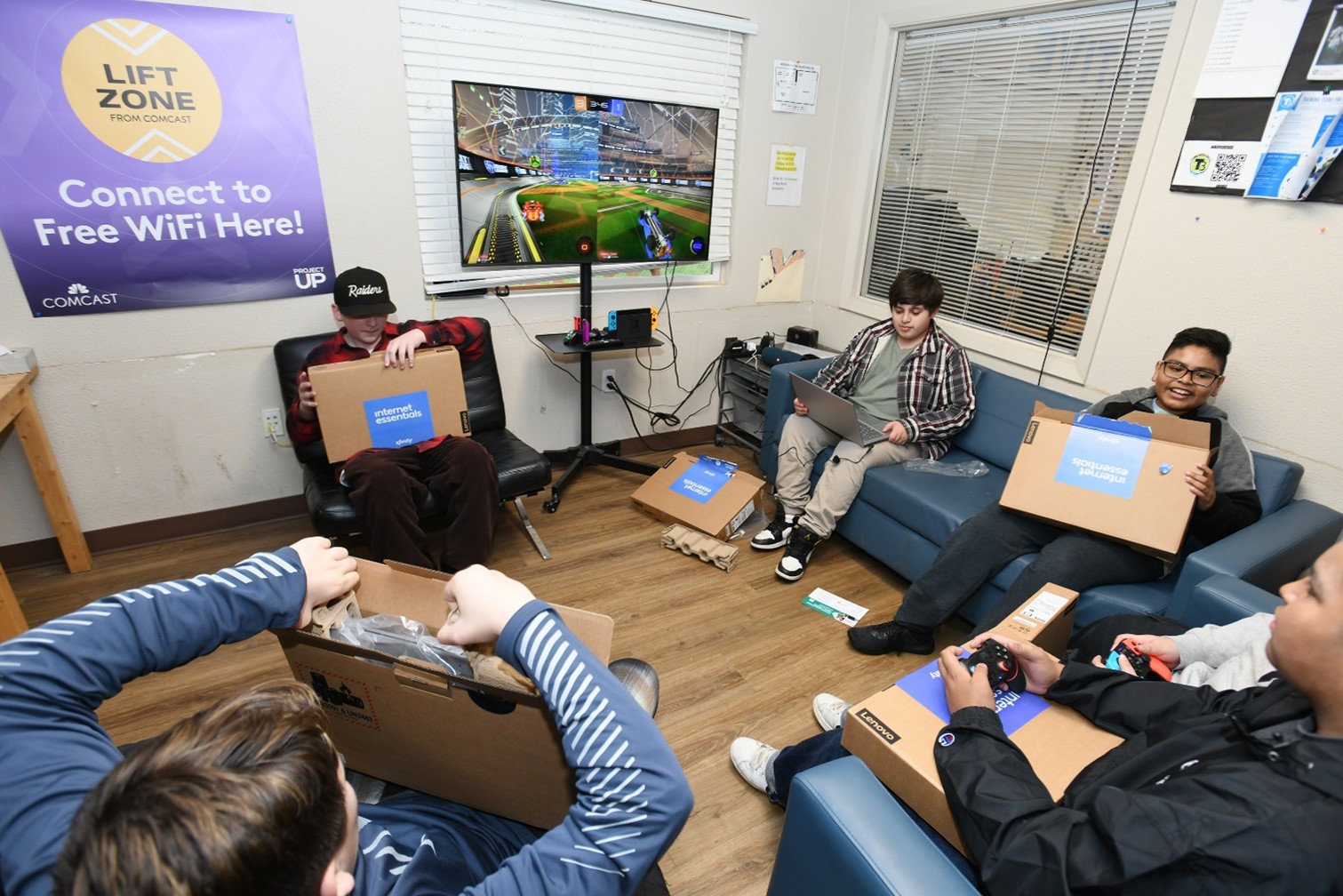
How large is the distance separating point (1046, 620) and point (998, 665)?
26 centimetres

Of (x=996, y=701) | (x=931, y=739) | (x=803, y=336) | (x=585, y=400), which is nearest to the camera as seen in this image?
(x=931, y=739)

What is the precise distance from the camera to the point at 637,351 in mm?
3389

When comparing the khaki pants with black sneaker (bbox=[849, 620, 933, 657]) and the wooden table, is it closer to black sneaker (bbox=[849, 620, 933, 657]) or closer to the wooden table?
black sneaker (bbox=[849, 620, 933, 657])

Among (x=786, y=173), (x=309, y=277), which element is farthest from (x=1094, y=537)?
(x=309, y=277)

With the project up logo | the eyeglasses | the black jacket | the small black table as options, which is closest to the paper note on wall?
the small black table

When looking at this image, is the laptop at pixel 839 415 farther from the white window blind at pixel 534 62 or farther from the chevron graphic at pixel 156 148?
the chevron graphic at pixel 156 148

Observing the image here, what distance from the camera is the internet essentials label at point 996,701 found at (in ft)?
4.17

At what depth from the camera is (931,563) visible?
7.77 ft

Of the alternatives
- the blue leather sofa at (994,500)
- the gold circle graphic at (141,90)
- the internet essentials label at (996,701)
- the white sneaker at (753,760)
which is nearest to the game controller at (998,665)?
the internet essentials label at (996,701)

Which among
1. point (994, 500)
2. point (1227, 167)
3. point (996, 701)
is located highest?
point (1227, 167)

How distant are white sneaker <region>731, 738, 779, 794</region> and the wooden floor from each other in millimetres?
33

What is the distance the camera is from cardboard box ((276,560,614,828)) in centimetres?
91

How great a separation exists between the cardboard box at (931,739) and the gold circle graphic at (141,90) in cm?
273

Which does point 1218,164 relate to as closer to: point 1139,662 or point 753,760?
point 1139,662
